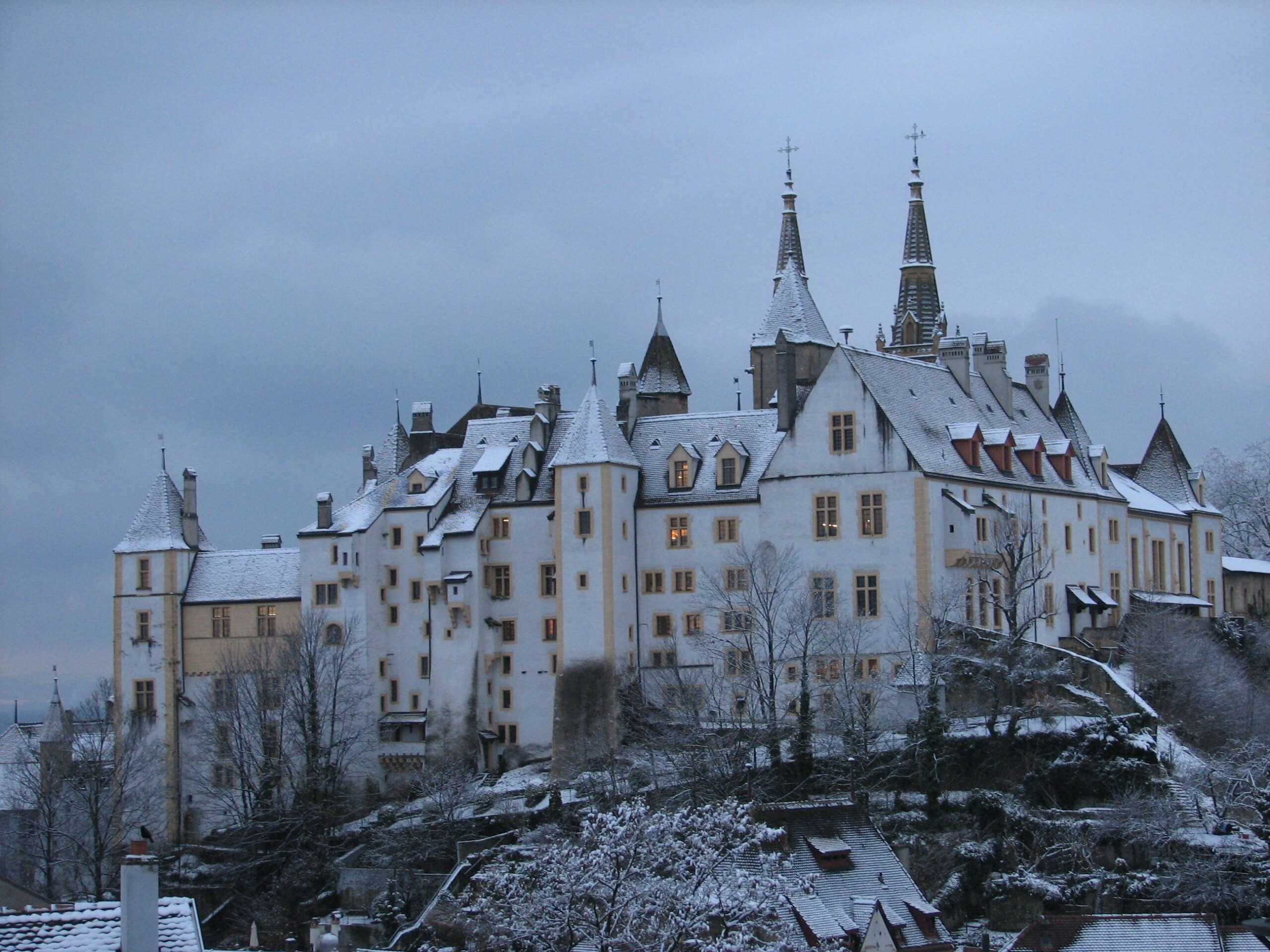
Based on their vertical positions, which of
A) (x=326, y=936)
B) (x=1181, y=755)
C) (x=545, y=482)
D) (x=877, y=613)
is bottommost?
(x=326, y=936)

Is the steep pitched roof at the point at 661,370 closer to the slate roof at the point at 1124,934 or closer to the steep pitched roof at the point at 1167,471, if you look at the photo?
the steep pitched roof at the point at 1167,471

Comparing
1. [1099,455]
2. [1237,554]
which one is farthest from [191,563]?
[1237,554]

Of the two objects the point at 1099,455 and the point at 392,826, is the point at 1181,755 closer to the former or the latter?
the point at 1099,455

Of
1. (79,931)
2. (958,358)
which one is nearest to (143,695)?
(958,358)

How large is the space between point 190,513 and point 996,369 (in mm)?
36138

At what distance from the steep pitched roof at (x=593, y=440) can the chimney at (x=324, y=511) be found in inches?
399

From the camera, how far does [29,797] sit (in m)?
93.3

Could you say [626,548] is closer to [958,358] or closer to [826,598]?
[826,598]

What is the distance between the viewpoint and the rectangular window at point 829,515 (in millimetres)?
79250

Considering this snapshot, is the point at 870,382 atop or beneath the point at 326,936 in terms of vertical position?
atop

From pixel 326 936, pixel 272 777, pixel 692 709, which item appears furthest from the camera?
pixel 272 777

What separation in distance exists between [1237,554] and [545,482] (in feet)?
146

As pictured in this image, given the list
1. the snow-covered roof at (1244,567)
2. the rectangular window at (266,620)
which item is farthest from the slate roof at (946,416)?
the rectangular window at (266,620)

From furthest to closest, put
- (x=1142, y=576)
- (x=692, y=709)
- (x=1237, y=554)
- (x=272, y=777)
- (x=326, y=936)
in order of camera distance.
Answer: (x=1237, y=554) < (x=1142, y=576) < (x=272, y=777) < (x=692, y=709) < (x=326, y=936)
